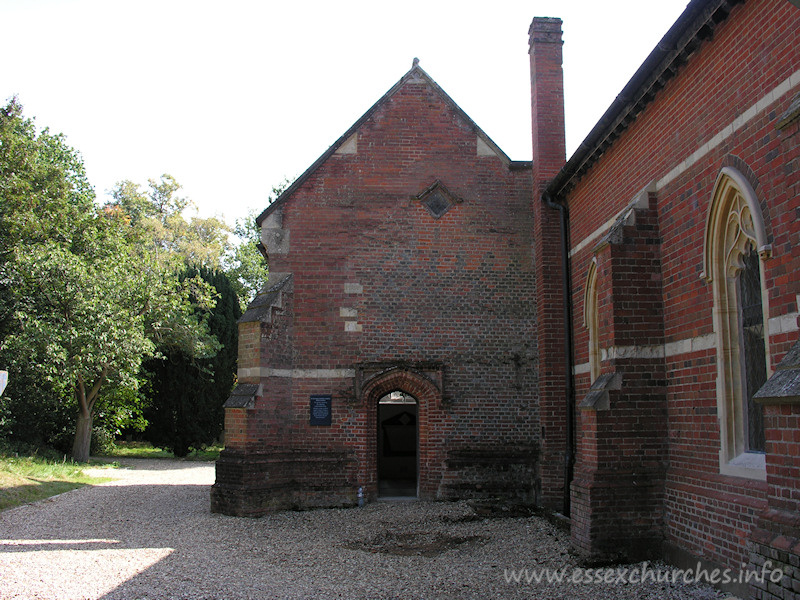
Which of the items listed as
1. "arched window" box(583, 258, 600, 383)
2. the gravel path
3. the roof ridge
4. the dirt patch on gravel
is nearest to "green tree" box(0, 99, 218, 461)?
the gravel path

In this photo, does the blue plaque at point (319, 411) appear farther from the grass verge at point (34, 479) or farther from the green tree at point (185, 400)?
the green tree at point (185, 400)

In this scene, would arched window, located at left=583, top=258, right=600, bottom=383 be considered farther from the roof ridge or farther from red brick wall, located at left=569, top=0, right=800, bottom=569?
the roof ridge

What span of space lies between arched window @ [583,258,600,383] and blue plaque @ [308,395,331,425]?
5.18 metres

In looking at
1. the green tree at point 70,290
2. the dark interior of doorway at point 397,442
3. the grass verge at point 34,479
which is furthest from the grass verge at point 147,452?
the dark interior of doorway at point 397,442

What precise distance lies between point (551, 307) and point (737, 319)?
6056mm

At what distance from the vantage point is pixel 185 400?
2622 cm

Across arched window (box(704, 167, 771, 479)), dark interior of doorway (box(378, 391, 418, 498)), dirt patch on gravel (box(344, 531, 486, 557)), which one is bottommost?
dirt patch on gravel (box(344, 531, 486, 557))

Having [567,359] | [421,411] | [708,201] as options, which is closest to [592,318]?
[567,359]

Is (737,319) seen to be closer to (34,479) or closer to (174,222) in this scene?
(34,479)

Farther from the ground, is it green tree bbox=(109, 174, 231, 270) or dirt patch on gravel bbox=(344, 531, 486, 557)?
green tree bbox=(109, 174, 231, 270)

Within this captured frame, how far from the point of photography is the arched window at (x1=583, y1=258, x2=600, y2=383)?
1166 centimetres

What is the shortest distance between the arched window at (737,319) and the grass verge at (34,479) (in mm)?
13101

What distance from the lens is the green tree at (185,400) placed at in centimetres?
2642

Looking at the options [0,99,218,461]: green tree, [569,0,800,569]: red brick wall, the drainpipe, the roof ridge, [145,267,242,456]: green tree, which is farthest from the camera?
[145,267,242,456]: green tree
